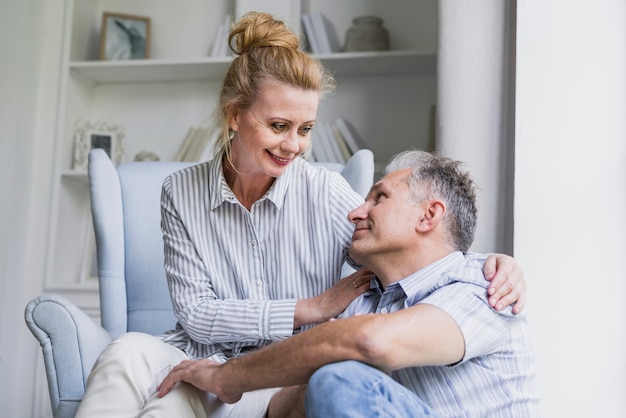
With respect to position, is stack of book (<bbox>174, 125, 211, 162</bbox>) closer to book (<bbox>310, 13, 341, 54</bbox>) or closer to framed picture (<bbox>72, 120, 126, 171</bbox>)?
framed picture (<bbox>72, 120, 126, 171</bbox>)

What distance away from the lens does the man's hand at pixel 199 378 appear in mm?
1289

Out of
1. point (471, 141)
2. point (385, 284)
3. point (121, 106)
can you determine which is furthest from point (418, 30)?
point (385, 284)

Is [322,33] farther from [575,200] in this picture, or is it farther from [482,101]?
[575,200]

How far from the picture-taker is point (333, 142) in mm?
3059

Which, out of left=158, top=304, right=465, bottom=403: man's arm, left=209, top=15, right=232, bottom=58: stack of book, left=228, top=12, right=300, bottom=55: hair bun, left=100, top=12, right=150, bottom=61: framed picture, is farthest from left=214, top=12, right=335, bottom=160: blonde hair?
left=100, top=12, right=150, bottom=61: framed picture

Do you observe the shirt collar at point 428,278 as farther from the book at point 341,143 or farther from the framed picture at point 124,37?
the framed picture at point 124,37

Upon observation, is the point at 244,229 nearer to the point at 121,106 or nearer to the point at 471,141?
the point at 471,141

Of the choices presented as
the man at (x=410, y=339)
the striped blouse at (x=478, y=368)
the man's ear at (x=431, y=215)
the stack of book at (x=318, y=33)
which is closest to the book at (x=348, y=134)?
the stack of book at (x=318, y=33)

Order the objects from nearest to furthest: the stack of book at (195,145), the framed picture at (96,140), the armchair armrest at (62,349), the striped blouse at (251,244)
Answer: the armchair armrest at (62,349) < the striped blouse at (251,244) < the stack of book at (195,145) < the framed picture at (96,140)

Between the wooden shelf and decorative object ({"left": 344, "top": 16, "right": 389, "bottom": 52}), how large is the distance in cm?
7

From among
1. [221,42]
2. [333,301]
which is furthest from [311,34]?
[333,301]

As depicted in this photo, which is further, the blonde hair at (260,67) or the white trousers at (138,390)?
the blonde hair at (260,67)

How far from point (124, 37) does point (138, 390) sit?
94.2 inches

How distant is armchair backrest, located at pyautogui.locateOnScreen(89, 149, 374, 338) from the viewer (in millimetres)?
2020
